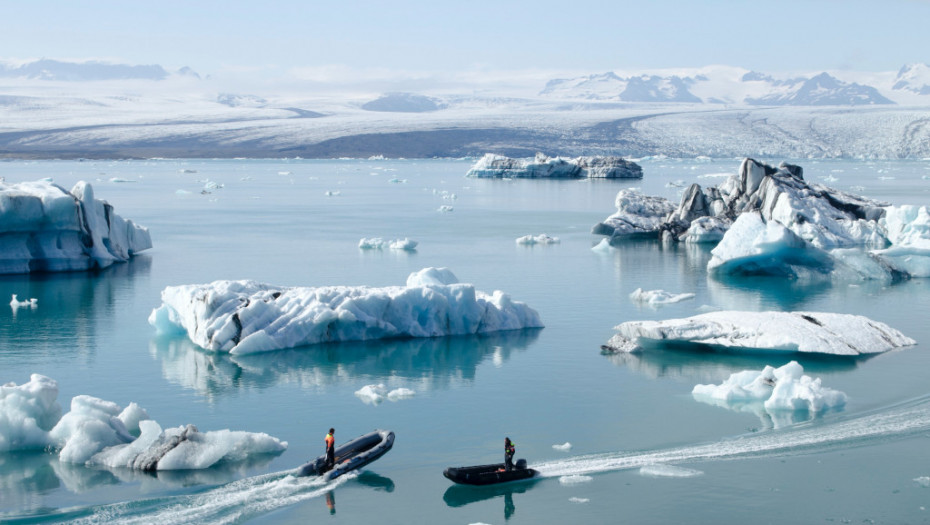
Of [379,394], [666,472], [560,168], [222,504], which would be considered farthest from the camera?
[560,168]

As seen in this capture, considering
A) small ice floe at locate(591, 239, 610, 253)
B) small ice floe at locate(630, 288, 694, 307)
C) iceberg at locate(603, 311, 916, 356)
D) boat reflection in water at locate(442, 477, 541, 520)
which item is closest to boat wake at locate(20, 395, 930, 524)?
boat reflection in water at locate(442, 477, 541, 520)

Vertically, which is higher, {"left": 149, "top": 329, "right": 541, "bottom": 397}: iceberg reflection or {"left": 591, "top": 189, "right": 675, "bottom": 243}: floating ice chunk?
{"left": 591, "top": 189, "right": 675, "bottom": 243}: floating ice chunk

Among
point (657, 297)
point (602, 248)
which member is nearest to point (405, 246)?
point (602, 248)

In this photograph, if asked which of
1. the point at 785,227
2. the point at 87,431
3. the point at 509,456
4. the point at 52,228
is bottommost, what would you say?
the point at 509,456

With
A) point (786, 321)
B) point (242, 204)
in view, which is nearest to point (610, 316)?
point (786, 321)

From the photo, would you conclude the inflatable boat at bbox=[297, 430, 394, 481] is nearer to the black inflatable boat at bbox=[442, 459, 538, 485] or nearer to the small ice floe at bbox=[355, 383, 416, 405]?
the black inflatable boat at bbox=[442, 459, 538, 485]

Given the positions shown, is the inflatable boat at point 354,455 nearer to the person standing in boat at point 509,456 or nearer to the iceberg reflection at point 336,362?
the person standing in boat at point 509,456

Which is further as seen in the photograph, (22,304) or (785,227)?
(785,227)

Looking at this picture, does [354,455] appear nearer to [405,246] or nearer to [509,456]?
[509,456]
